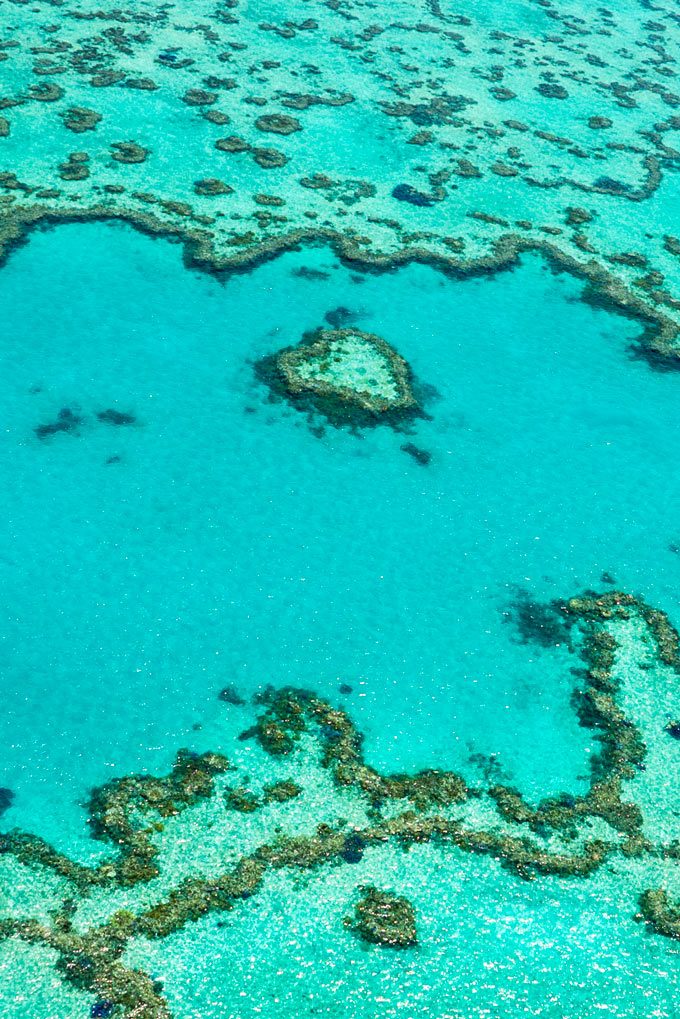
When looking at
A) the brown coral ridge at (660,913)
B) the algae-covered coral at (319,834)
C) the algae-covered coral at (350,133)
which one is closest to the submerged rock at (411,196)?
the algae-covered coral at (350,133)

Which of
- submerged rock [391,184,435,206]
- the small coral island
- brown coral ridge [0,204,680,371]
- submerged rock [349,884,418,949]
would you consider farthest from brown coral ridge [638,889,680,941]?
submerged rock [391,184,435,206]

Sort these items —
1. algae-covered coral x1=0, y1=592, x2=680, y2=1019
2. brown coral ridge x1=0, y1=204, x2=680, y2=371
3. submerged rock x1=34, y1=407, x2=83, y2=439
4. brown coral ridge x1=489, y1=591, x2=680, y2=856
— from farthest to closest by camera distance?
brown coral ridge x1=0, y1=204, x2=680, y2=371 → submerged rock x1=34, y1=407, x2=83, y2=439 → brown coral ridge x1=489, y1=591, x2=680, y2=856 → algae-covered coral x1=0, y1=592, x2=680, y2=1019

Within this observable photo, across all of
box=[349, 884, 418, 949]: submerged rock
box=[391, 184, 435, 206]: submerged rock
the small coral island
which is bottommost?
box=[349, 884, 418, 949]: submerged rock

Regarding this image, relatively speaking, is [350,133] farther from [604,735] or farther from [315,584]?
[604,735]

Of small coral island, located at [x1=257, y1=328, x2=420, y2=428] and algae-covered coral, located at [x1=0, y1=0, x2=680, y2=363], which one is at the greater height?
algae-covered coral, located at [x1=0, y1=0, x2=680, y2=363]

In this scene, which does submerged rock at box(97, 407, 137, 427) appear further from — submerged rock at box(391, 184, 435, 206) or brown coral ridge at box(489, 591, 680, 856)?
submerged rock at box(391, 184, 435, 206)

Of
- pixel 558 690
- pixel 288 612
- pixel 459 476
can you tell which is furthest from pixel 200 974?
pixel 459 476

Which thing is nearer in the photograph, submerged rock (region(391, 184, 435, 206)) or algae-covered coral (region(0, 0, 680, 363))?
algae-covered coral (region(0, 0, 680, 363))

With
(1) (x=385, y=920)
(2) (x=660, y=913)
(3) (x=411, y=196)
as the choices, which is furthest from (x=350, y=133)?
(2) (x=660, y=913)
